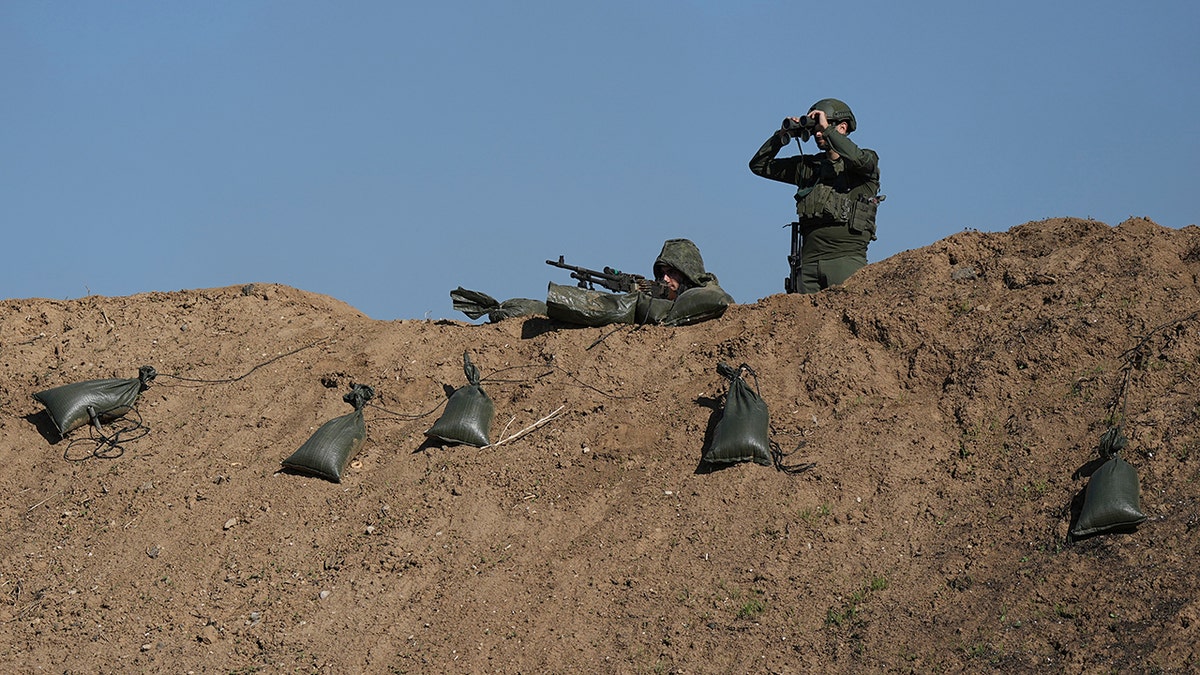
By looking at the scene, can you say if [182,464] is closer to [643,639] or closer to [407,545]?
[407,545]

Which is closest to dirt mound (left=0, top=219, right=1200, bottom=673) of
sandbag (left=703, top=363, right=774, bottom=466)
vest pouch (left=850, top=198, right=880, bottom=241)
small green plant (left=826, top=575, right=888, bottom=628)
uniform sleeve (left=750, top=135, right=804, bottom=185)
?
small green plant (left=826, top=575, right=888, bottom=628)

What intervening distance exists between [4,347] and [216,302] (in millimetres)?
1700

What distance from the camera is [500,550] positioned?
27.4 ft

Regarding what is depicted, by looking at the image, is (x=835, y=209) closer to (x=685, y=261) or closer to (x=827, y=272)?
(x=827, y=272)

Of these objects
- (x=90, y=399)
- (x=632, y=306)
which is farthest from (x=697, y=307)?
(x=90, y=399)

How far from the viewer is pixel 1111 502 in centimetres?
727

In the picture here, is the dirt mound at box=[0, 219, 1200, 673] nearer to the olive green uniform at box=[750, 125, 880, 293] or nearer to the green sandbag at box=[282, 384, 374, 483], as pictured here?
the green sandbag at box=[282, 384, 374, 483]

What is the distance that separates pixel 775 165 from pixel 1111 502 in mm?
4663

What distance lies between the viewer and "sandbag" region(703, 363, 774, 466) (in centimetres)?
842

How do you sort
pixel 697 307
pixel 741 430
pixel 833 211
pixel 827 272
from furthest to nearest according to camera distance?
pixel 827 272, pixel 833 211, pixel 697 307, pixel 741 430

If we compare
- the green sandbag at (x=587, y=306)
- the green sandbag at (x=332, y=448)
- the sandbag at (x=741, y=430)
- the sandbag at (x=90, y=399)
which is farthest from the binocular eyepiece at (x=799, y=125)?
the sandbag at (x=90, y=399)

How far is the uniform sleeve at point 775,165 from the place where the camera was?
11.1 m

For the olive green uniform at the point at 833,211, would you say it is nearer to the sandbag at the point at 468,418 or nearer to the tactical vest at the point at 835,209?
the tactical vest at the point at 835,209

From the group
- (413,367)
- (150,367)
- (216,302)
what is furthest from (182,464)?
(216,302)
